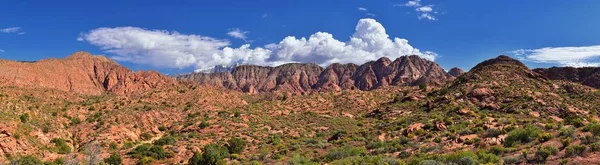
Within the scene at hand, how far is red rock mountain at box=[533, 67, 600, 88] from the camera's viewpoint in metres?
77.5

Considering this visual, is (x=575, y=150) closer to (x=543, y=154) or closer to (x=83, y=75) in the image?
(x=543, y=154)

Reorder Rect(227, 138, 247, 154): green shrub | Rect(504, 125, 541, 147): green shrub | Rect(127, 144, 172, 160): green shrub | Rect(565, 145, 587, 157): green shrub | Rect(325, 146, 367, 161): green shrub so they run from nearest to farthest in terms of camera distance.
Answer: Rect(565, 145, 587, 157): green shrub, Rect(504, 125, 541, 147): green shrub, Rect(325, 146, 367, 161): green shrub, Rect(127, 144, 172, 160): green shrub, Rect(227, 138, 247, 154): green shrub

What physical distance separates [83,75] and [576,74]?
119307 mm

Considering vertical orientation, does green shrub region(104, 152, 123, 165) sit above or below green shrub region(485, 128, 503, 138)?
below

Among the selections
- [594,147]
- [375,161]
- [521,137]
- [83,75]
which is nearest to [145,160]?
[375,161]

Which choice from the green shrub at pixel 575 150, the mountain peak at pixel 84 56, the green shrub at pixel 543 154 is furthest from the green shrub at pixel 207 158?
the mountain peak at pixel 84 56

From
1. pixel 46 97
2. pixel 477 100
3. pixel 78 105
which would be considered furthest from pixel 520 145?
pixel 46 97

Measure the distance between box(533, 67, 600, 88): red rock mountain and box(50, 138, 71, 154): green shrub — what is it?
277 ft

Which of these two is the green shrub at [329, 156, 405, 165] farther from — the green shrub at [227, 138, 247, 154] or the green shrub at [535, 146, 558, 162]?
the green shrub at [227, 138, 247, 154]

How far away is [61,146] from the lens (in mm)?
41719

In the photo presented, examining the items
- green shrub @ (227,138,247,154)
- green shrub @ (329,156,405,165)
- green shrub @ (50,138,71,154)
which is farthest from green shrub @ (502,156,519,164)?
green shrub @ (50,138,71,154)

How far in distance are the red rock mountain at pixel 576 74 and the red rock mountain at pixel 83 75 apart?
84.0 meters

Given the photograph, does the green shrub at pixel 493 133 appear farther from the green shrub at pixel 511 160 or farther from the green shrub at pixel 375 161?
the green shrub at pixel 375 161

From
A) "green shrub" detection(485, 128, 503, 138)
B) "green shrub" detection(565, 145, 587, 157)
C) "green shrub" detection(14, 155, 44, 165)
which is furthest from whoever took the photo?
"green shrub" detection(14, 155, 44, 165)
